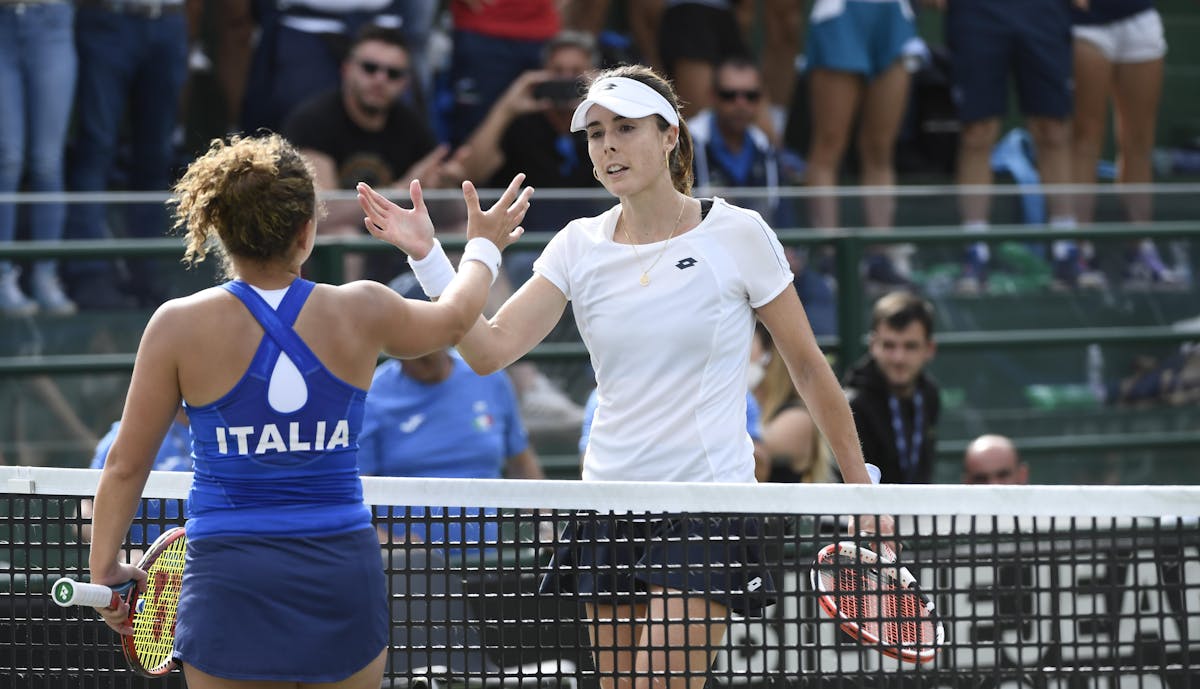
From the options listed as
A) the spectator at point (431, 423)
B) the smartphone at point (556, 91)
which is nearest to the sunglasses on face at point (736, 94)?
the smartphone at point (556, 91)

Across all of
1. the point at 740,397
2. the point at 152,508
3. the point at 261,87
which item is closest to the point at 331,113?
the point at 261,87

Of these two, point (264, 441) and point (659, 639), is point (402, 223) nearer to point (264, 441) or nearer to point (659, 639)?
point (264, 441)

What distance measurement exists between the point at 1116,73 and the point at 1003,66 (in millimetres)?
951

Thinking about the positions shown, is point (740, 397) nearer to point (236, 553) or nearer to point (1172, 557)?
point (1172, 557)

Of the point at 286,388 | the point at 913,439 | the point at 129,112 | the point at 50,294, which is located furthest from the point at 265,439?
the point at 129,112

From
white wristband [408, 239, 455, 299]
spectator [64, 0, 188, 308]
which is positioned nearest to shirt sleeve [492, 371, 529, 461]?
spectator [64, 0, 188, 308]

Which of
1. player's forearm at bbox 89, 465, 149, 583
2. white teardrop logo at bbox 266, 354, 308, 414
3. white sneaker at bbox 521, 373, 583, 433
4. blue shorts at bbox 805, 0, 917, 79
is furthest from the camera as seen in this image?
blue shorts at bbox 805, 0, 917, 79

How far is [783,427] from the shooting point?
7270mm

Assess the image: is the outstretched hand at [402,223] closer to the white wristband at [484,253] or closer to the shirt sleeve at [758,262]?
the white wristband at [484,253]

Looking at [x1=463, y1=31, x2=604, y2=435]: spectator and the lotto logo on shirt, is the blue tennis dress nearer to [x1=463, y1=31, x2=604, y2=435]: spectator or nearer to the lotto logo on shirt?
the lotto logo on shirt

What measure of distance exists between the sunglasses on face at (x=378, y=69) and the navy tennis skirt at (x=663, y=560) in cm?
454

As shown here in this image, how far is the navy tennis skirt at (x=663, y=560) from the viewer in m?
3.77

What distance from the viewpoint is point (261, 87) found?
854 centimetres

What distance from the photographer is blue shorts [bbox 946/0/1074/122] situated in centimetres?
925
